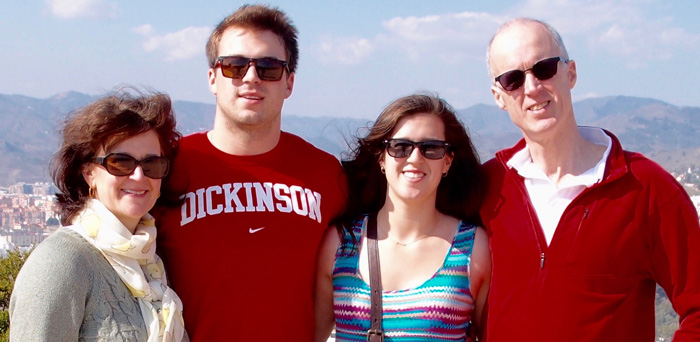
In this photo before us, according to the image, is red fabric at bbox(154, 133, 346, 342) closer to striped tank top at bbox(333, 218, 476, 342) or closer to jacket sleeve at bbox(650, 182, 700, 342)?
striped tank top at bbox(333, 218, 476, 342)

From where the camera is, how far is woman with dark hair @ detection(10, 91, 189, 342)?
2877 mm

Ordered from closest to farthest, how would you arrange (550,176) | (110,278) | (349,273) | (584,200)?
(110,278) < (584,200) < (550,176) < (349,273)

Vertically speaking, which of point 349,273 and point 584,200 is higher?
point 584,200

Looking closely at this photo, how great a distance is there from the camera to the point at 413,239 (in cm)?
403

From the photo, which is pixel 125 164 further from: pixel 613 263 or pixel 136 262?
pixel 613 263

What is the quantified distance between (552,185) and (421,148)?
32.3 inches

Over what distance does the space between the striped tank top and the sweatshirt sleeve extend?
5.06ft

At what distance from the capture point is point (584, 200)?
3473 mm

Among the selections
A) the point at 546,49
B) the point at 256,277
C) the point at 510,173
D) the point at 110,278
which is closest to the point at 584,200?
the point at 510,173

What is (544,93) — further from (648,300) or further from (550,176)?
(648,300)

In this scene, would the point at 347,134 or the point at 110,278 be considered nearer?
the point at 110,278

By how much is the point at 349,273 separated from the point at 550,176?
1369mm

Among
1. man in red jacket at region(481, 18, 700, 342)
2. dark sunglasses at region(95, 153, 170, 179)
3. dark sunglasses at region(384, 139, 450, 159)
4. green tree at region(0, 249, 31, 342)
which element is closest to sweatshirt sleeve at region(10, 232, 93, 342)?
dark sunglasses at region(95, 153, 170, 179)

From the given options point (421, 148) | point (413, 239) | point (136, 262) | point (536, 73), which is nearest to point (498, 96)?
point (536, 73)
